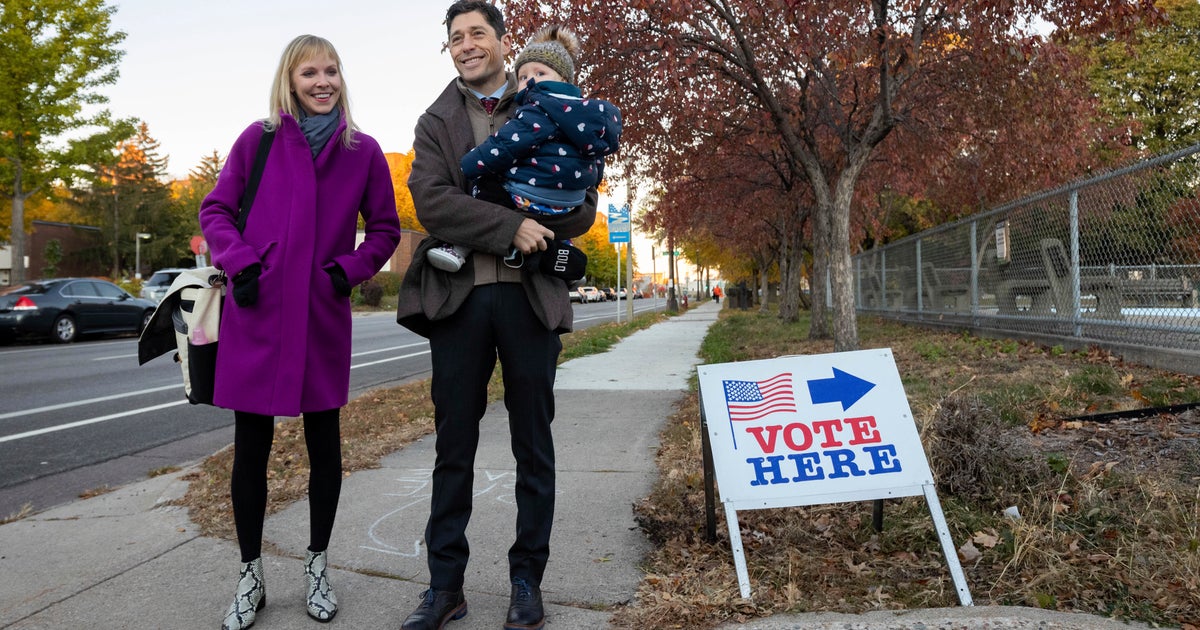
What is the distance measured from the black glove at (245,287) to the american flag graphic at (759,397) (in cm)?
179

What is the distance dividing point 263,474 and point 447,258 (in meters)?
1.02

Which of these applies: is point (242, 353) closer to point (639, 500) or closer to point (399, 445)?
point (639, 500)

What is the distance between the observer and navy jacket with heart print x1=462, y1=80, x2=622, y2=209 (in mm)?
2326

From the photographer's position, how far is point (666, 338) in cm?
1644

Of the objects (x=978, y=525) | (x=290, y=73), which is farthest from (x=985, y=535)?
(x=290, y=73)

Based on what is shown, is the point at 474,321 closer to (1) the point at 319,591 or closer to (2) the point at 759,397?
(1) the point at 319,591

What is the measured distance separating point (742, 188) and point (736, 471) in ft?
53.0

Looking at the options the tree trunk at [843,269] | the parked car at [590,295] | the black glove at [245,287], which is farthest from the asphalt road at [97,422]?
the parked car at [590,295]

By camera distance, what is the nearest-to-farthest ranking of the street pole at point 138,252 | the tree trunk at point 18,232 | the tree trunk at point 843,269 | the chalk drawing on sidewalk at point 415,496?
the chalk drawing on sidewalk at point 415,496 < the tree trunk at point 843,269 < the tree trunk at point 18,232 < the street pole at point 138,252

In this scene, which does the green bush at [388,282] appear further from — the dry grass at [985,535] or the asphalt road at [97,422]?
the dry grass at [985,535]

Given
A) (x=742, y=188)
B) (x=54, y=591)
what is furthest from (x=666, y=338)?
(x=54, y=591)

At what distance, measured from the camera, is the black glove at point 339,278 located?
2.58 m

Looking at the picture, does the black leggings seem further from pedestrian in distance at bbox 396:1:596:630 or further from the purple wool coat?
pedestrian in distance at bbox 396:1:596:630

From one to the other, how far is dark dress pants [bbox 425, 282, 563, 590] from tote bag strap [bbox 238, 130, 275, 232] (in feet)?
2.49
